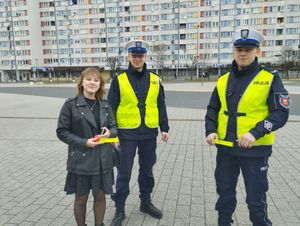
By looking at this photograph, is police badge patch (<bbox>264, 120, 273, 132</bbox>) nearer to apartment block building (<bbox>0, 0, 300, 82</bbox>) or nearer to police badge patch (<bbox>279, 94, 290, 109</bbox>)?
police badge patch (<bbox>279, 94, 290, 109</bbox>)

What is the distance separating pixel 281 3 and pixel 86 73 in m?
69.5

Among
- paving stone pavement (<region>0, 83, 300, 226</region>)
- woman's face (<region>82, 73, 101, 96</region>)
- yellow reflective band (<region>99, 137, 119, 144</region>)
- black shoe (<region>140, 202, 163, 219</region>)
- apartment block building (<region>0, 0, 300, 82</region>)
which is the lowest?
paving stone pavement (<region>0, 83, 300, 226</region>)

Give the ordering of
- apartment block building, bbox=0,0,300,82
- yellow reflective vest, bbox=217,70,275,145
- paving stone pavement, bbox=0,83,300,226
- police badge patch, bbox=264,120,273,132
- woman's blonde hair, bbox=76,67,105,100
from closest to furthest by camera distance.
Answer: police badge patch, bbox=264,120,273,132
yellow reflective vest, bbox=217,70,275,145
woman's blonde hair, bbox=76,67,105,100
paving stone pavement, bbox=0,83,300,226
apartment block building, bbox=0,0,300,82

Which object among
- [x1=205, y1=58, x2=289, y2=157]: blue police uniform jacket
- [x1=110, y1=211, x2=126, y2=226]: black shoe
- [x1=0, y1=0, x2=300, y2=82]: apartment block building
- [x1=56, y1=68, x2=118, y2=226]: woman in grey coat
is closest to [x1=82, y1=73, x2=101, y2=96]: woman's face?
[x1=56, y1=68, x2=118, y2=226]: woman in grey coat

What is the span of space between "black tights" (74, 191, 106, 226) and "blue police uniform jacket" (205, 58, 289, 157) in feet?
4.46

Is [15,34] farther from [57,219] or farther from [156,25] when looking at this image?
[57,219]

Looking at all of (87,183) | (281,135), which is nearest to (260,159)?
(87,183)

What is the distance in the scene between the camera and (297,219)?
3205mm

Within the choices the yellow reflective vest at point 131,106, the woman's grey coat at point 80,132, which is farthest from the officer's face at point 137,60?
the woman's grey coat at point 80,132

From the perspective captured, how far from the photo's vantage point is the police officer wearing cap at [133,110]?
3129 millimetres

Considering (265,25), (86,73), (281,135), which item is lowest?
(281,135)

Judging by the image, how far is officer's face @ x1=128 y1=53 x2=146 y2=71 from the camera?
311 centimetres

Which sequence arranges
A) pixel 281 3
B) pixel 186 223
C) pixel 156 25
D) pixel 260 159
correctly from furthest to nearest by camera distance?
pixel 156 25 → pixel 281 3 → pixel 186 223 → pixel 260 159

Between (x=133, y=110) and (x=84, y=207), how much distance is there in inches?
46.5
